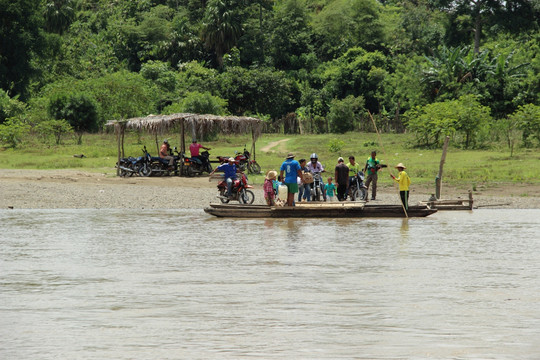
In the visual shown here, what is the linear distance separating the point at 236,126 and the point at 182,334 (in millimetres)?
22113

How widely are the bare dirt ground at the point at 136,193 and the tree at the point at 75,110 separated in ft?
46.5

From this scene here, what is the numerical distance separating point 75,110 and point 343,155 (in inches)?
627

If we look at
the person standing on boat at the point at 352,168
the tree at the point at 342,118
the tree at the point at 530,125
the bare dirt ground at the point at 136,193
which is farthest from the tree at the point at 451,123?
the person standing on boat at the point at 352,168

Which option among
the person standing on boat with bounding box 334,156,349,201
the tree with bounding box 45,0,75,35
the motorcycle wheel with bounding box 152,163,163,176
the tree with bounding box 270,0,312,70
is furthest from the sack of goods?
the tree with bounding box 45,0,75,35

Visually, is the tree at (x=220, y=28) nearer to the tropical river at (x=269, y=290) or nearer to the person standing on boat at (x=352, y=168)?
the person standing on boat at (x=352, y=168)

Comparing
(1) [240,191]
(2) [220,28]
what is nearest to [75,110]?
(2) [220,28]

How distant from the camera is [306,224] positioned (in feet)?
59.5

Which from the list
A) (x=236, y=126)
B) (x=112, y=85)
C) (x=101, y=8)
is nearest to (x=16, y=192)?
(x=236, y=126)

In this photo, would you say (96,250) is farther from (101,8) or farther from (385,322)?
(101,8)

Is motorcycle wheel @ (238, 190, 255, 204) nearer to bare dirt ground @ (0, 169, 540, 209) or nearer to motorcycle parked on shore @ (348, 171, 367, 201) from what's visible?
bare dirt ground @ (0, 169, 540, 209)

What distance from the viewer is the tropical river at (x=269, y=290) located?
24.9 feet

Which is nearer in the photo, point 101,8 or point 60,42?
point 60,42

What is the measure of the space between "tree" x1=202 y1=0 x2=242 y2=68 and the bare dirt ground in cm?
3064

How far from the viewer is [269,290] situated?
34.4 feet
